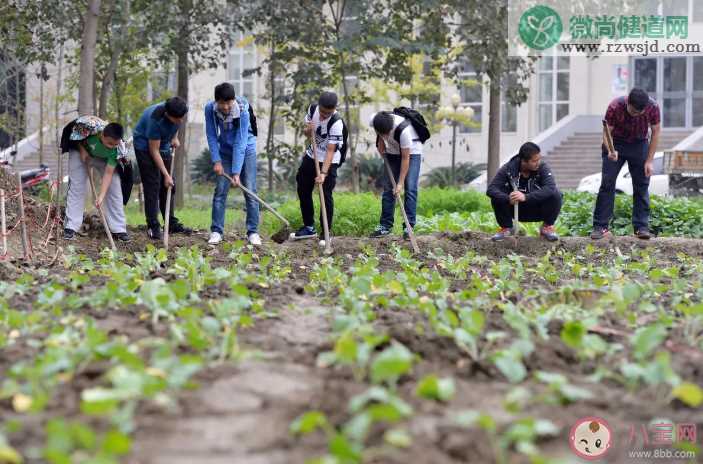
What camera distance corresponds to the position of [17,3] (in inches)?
646

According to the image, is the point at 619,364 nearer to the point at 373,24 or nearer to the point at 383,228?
the point at 383,228

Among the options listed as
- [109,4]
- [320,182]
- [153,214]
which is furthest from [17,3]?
[320,182]

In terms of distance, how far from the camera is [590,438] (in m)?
3.49

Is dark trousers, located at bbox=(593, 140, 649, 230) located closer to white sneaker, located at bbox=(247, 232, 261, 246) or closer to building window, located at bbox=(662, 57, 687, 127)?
white sneaker, located at bbox=(247, 232, 261, 246)

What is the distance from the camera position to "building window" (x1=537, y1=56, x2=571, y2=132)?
30.0 meters

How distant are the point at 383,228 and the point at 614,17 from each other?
8915 millimetres

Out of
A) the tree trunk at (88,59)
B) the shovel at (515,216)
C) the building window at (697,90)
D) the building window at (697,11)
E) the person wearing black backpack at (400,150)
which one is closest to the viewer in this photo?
the shovel at (515,216)

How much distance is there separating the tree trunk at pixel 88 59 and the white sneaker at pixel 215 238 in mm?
5637

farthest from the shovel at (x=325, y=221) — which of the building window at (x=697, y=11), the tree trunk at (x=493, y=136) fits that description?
the building window at (x=697, y=11)

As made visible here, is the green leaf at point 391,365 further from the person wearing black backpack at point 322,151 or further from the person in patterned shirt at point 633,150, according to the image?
the person in patterned shirt at point 633,150

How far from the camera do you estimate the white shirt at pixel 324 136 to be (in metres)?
9.67

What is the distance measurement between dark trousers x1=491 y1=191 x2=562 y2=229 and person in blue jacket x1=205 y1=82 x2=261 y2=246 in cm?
232

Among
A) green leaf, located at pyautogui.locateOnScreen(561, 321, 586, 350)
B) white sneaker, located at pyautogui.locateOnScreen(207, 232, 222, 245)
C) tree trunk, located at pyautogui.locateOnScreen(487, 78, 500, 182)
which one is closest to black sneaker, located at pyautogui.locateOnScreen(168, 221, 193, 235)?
white sneaker, located at pyautogui.locateOnScreen(207, 232, 222, 245)

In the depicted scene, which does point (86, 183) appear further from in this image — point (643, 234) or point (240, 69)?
point (240, 69)
